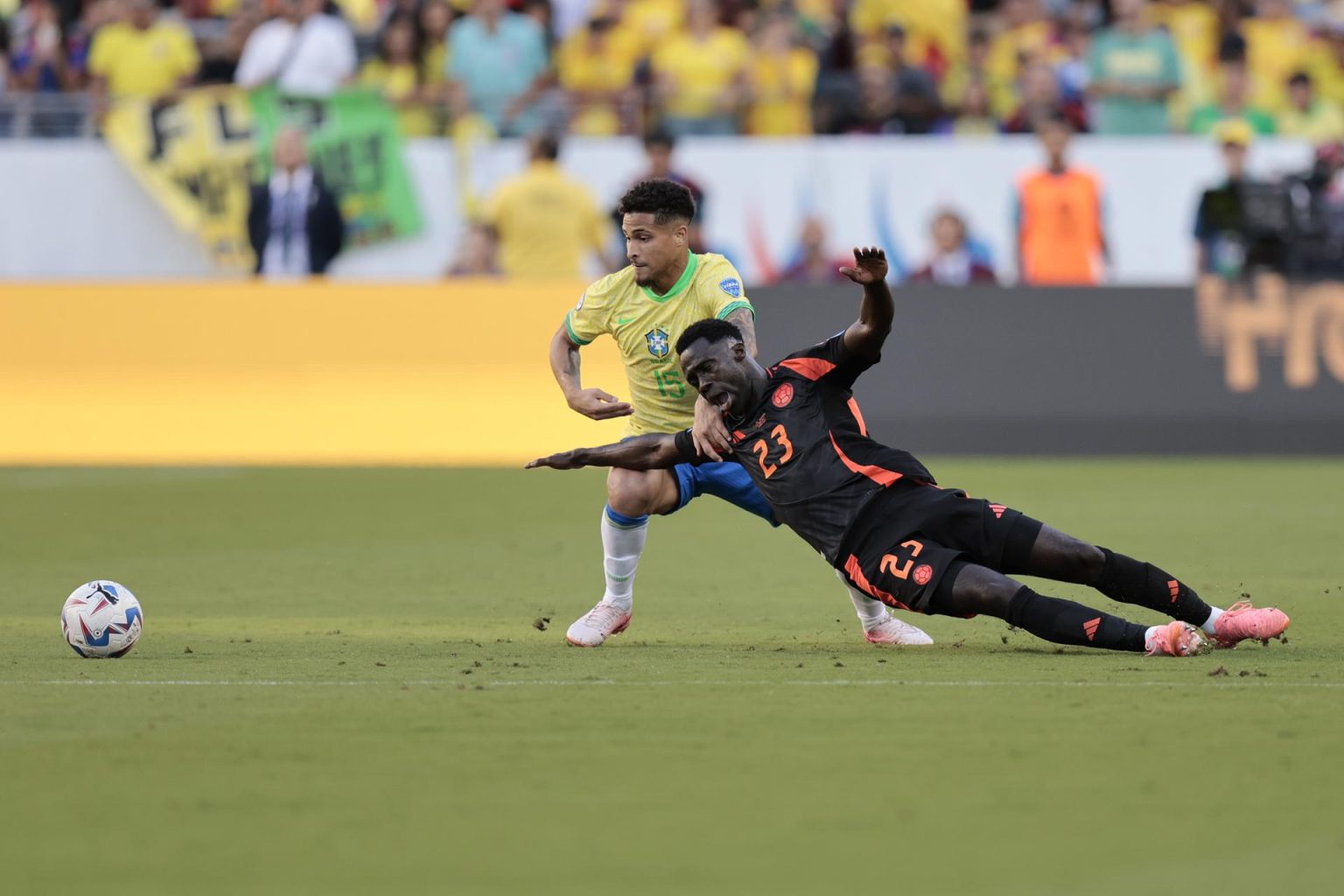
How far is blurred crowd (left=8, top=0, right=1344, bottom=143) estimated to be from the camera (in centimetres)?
2116

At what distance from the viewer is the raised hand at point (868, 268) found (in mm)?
8055

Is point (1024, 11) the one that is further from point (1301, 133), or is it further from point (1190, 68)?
point (1301, 133)

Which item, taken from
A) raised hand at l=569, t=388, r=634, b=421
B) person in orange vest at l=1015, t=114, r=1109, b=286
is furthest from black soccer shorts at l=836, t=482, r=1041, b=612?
person in orange vest at l=1015, t=114, r=1109, b=286

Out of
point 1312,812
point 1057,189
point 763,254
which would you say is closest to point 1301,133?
point 1057,189

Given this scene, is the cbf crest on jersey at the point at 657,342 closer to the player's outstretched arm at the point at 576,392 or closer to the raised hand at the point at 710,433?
the player's outstretched arm at the point at 576,392

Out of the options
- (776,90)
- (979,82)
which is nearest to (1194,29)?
(979,82)

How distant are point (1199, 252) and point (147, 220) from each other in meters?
10.1

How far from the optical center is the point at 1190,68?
2219 centimetres

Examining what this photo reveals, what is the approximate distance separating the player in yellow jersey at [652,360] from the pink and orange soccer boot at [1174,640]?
115 centimetres

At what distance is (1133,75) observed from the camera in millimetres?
21047

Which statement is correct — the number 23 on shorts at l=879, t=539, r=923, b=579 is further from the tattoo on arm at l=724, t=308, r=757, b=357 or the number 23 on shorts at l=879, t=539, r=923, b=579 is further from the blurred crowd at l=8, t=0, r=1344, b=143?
the blurred crowd at l=8, t=0, r=1344, b=143

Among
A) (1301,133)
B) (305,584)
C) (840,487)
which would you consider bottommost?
(305,584)

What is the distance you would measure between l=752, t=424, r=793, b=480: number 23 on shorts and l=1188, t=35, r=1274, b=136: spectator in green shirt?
13.7 metres

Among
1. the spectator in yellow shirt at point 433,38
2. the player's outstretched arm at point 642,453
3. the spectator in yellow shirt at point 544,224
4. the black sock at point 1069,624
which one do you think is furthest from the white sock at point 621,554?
the spectator in yellow shirt at point 433,38
